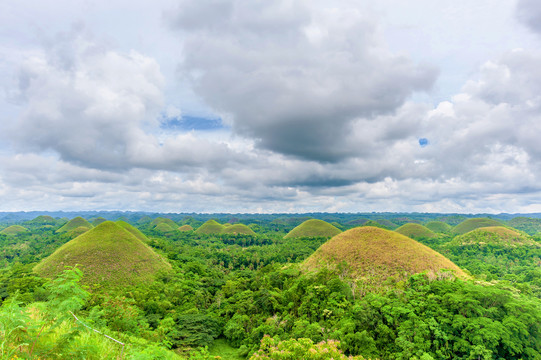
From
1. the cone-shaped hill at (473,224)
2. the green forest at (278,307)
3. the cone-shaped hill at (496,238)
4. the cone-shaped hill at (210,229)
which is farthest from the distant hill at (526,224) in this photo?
the cone-shaped hill at (210,229)

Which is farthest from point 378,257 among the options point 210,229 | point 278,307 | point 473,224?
point 473,224

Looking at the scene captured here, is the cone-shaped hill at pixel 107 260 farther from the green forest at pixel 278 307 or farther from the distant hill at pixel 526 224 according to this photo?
the distant hill at pixel 526 224

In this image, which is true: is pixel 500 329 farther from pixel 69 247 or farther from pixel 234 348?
pixel 69 247

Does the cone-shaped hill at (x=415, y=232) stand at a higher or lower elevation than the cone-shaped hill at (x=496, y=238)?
lower

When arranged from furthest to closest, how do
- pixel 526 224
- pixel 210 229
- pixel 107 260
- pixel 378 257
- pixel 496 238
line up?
pixel 526 224, pixel 210 229, pixel 496 238, pixel 107 260, pixel 378 257

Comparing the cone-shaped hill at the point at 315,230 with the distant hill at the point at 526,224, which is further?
the distant hill at the point at 526,224

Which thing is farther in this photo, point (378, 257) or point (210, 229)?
point (210, 229)

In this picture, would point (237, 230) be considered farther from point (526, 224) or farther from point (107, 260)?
point (526, 224)
